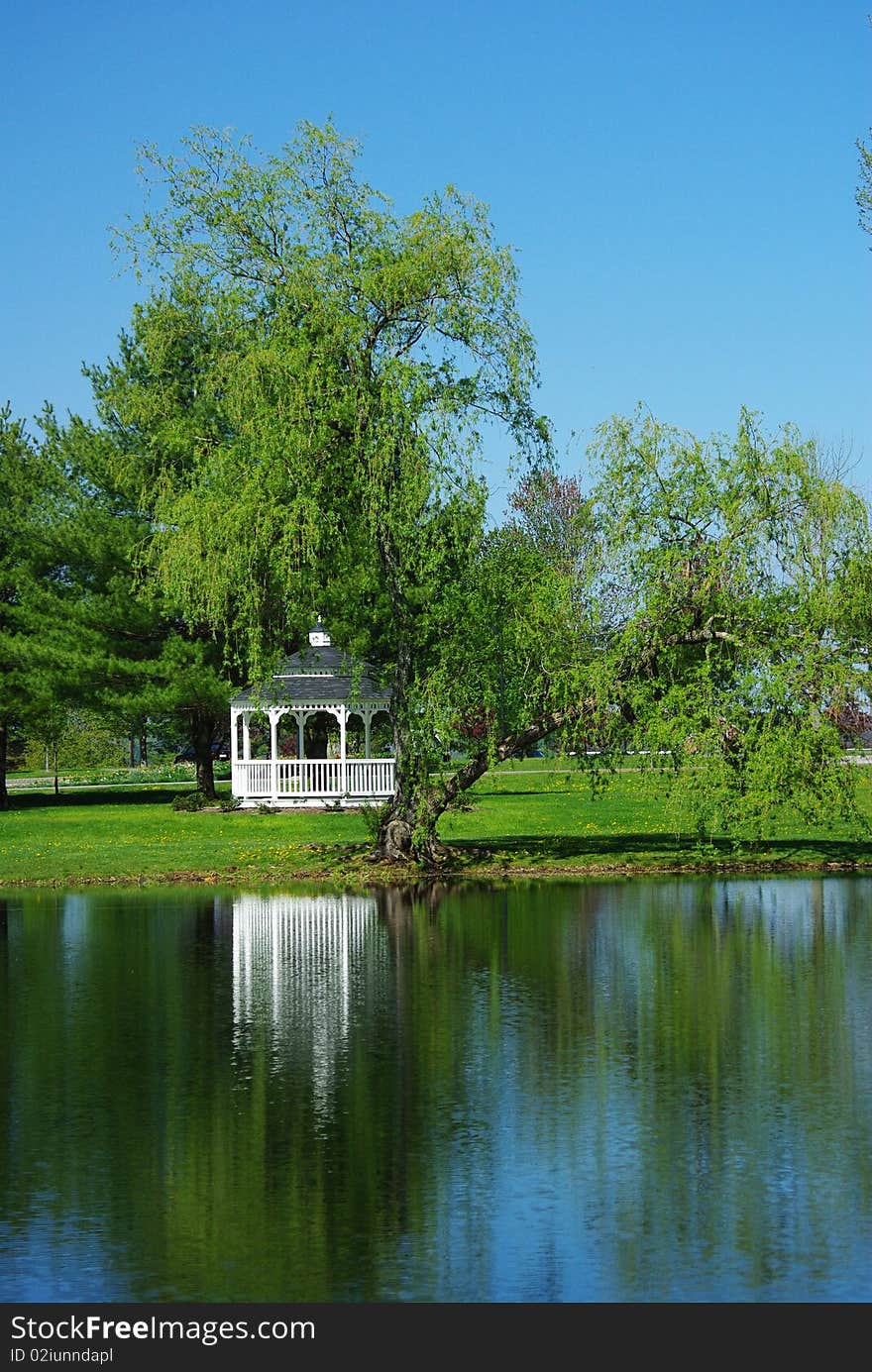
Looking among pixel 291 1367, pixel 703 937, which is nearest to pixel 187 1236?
pixel 291 1367

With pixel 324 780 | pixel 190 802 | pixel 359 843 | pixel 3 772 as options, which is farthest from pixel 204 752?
pixel 359 843

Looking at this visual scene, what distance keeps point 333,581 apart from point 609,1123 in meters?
17.9

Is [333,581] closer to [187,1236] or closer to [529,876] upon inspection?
[529,876]

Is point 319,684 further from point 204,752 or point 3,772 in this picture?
point 3,772

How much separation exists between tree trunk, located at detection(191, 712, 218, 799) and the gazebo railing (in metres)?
2.59

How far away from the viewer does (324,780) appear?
45.7 m

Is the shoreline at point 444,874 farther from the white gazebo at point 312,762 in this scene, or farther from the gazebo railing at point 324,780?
the gazebo railing at point 324,780

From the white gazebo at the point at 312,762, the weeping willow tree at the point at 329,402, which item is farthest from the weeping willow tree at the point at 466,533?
the white gazebo at the point at 312,762

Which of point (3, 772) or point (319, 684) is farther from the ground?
point (319, 684)

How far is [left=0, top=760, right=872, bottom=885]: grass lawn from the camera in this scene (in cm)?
2916

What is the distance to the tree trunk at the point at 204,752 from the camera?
4859 cm

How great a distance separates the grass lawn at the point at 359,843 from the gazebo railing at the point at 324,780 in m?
2.40

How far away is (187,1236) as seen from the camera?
27.6 feet

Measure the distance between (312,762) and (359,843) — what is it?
12.8m
